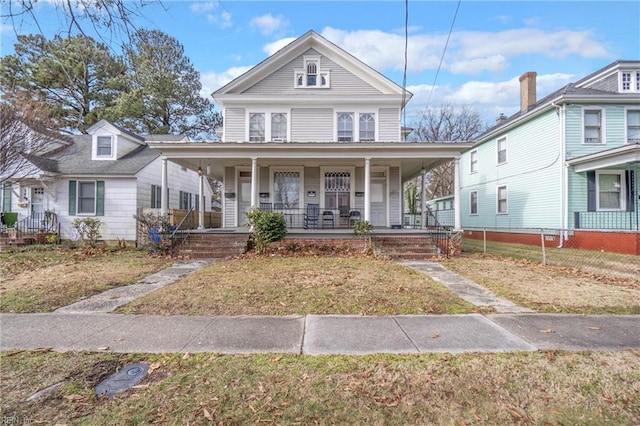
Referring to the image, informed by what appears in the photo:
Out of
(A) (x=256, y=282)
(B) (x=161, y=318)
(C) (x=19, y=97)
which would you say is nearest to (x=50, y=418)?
(B) (x=161, y=318)

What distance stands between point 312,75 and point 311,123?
2.33 metres

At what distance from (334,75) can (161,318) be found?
13.1 meters

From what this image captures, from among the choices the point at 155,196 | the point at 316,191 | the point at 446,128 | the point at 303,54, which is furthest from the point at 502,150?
the point at 155,196

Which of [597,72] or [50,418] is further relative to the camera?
[597,72]

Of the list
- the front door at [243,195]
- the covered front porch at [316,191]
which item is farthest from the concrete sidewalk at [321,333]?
the front door at [243,195]

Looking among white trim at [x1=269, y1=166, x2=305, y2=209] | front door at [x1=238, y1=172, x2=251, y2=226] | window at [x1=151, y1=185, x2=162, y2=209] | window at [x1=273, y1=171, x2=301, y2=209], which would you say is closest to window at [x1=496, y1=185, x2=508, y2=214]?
white trim at [x1=269, y1=166, x2=305, y2=209]

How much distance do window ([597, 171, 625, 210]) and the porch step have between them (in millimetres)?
14698

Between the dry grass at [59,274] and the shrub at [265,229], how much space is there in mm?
2839

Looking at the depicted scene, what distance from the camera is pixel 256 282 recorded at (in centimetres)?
663

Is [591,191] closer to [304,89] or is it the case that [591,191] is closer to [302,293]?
[304,89]

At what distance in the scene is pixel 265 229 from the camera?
10.7m

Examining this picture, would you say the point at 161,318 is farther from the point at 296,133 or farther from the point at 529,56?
the point at 529,56

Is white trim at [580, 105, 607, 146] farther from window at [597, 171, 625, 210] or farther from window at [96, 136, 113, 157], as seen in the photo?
→ window at [96, 136, 113, 157]

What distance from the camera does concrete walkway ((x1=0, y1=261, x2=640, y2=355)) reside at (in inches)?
141
